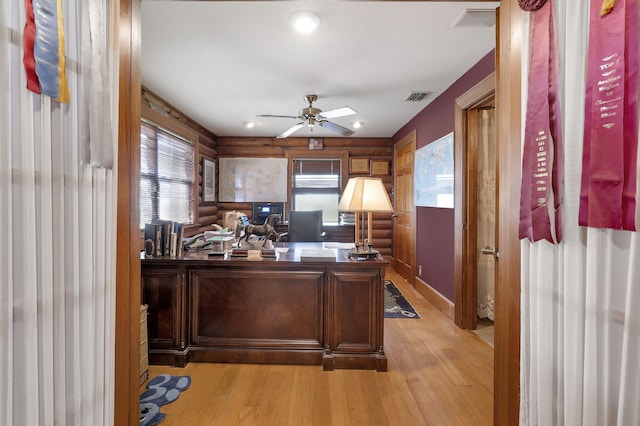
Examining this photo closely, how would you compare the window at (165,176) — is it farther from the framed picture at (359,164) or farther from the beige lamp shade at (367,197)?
the framed picture at (359,164)

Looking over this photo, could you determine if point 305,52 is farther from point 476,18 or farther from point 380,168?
point 380,168

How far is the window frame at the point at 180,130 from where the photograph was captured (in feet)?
11.9

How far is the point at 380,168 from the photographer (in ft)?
20.4

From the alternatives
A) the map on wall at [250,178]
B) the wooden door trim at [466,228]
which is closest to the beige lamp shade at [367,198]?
the wooden door trim at [466,228]

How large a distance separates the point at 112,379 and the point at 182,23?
7.82 ft

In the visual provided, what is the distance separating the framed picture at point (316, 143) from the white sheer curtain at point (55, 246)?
16.8ft

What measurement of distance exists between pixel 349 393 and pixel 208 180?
470 centimetres

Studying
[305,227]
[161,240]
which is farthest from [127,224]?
[305,227]

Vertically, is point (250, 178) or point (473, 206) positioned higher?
point (250, 178)

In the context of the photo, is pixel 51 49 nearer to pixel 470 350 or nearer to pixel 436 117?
pixel 470 350

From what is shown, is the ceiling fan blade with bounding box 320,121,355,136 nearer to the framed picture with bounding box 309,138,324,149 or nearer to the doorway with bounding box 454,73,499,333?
the doorway with bounding box 454,73,499,333

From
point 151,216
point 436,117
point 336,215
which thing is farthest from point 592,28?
point 336,215

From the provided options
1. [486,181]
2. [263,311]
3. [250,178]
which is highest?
[250,178]

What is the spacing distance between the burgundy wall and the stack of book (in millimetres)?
2912
